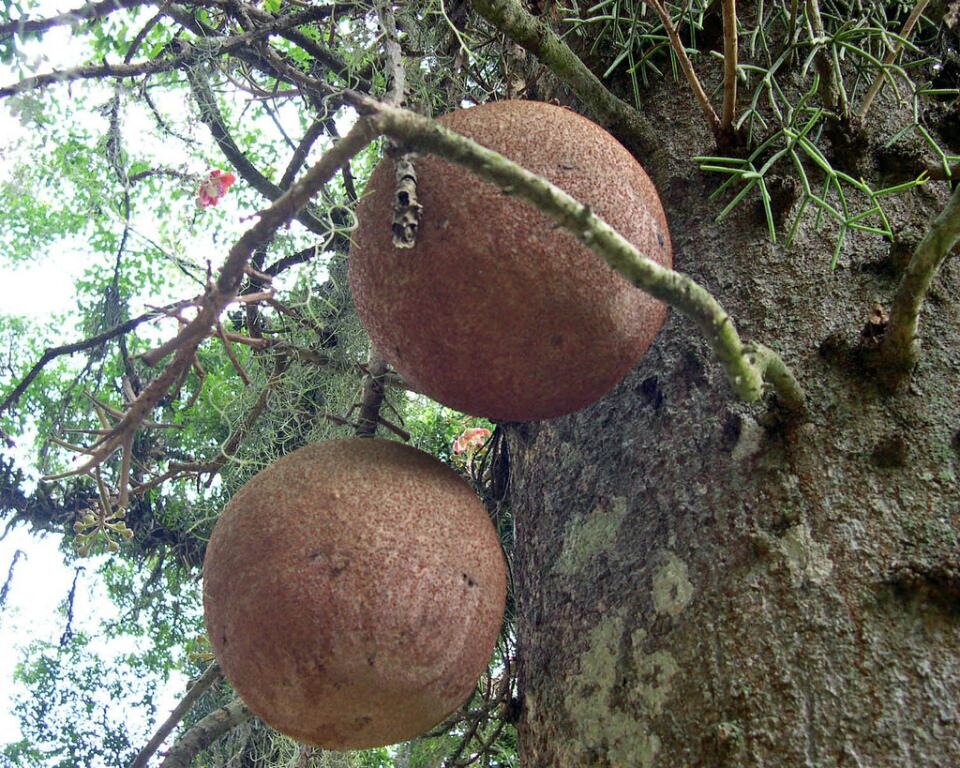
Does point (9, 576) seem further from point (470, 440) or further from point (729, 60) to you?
point (729, 60)

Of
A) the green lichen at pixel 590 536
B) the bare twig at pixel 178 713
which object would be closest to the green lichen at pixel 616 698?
the green lichen at pixel 590 536

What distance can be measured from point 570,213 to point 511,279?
0.87ft

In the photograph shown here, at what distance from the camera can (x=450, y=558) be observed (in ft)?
4.09

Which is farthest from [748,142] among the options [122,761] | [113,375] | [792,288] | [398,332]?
[122,761]

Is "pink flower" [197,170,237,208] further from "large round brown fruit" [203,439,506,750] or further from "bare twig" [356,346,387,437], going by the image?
"large round brown fruit" [203,439,506,750]

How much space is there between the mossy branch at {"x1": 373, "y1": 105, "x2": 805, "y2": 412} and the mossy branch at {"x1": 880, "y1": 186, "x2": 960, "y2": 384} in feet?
0.91

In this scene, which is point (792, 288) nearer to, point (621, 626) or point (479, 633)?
point (621, 626)

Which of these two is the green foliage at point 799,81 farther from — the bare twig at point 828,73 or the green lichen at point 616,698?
the green lichen at point 616,698

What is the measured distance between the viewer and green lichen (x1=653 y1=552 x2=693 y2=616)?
1.16m

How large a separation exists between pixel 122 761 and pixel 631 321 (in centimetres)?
409

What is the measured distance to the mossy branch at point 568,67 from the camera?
1502mm

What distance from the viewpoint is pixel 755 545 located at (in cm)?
114

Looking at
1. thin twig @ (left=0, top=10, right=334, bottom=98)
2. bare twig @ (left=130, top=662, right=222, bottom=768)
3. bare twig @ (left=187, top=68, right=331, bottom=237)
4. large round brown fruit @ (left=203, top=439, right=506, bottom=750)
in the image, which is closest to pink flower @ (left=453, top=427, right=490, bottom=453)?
bare twig @ (left=187, top=68, right=331, bottom=237)

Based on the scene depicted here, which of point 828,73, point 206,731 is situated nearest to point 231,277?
point 828,73
